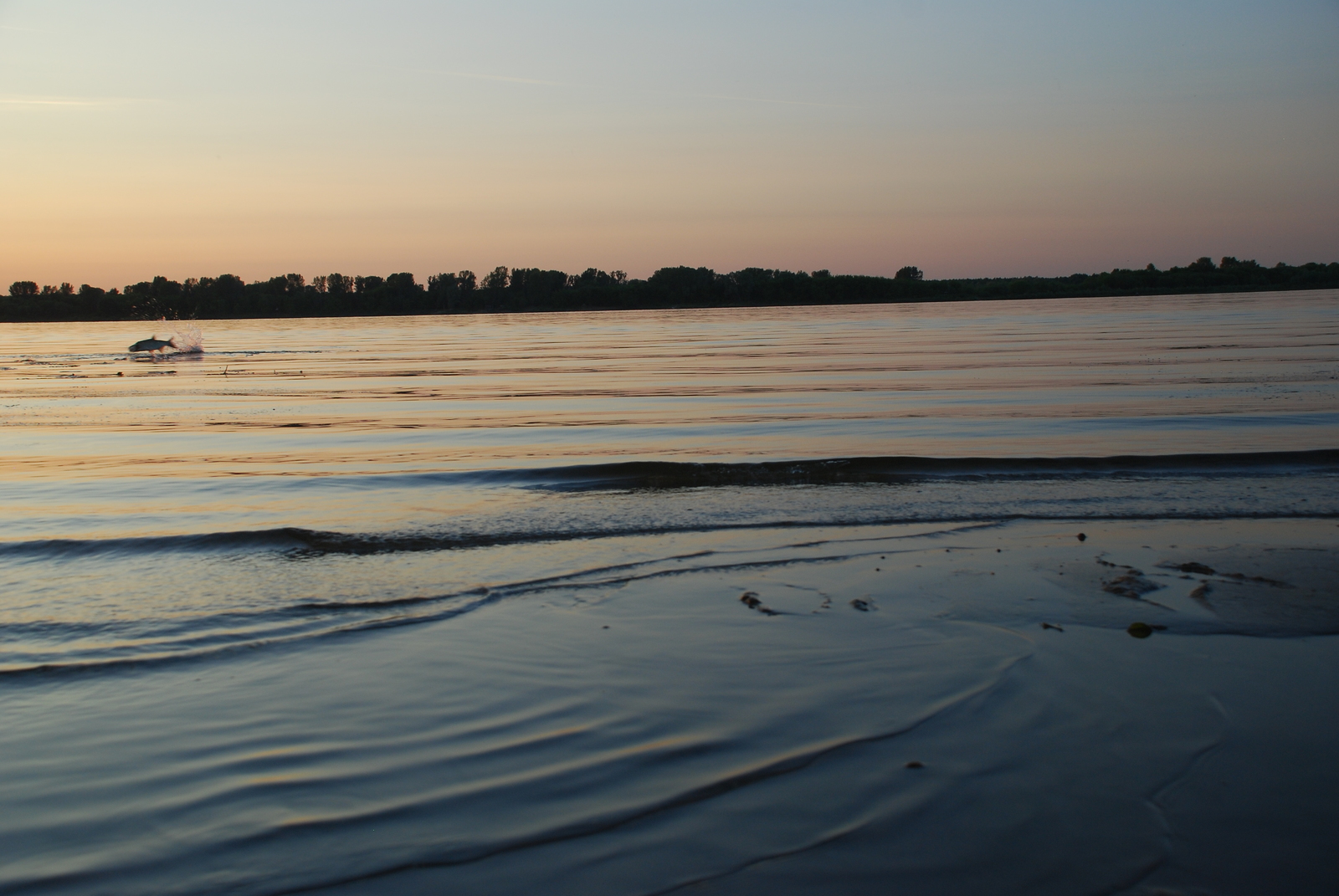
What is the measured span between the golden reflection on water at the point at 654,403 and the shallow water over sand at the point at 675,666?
15.9 inches

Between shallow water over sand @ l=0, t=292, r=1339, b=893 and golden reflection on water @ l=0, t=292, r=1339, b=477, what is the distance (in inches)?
15.9

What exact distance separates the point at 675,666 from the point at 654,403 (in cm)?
1579

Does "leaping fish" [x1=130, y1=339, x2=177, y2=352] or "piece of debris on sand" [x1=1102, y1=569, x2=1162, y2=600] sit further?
"leaping fish" [x1=130, y1=339, x2=177, y2=352]

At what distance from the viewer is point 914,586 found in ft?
23.2

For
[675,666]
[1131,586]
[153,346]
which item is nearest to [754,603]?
[675,666]

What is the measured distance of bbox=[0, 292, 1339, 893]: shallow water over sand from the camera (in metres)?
3.54

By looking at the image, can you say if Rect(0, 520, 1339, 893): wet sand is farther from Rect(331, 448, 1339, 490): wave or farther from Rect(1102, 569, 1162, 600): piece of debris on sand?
Rect(331, 448, 1339, 490): wave

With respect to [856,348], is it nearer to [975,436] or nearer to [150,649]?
[975,436]

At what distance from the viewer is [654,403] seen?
21.0 m

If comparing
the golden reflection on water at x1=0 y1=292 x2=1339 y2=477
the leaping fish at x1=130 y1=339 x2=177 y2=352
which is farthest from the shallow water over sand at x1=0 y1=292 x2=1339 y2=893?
the leaping fish at x1=130 y1=339 x2=177 y2=352

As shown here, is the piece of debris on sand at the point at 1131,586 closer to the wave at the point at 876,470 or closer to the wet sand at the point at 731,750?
the wet sand at the point at 731,750

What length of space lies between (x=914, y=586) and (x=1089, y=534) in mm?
2761

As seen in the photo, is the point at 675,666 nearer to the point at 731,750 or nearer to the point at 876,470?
the point at 731,750

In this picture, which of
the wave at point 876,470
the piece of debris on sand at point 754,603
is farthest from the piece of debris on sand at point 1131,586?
the wave at point 876,470
